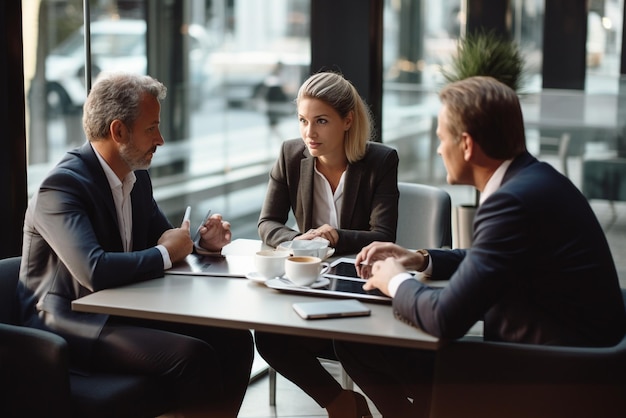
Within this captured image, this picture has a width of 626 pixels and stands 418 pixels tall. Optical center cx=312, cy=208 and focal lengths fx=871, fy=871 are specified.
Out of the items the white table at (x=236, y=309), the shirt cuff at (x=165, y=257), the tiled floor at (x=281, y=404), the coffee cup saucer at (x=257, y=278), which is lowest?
the tiled floor at (x=281, y=404)

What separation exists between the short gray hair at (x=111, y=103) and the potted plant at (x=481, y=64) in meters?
2.64

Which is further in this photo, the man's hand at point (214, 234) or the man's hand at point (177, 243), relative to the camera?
the man's hand at point (214, 234)

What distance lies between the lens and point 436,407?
7.20 ft

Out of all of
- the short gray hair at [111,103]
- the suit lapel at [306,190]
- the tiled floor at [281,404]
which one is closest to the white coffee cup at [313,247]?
the suit lapel at [306,190]

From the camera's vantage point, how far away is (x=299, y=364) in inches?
118

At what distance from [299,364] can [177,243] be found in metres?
0.62

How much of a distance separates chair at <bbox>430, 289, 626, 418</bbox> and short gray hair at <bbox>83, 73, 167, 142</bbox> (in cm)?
129

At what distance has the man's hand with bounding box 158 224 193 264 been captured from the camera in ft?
9.01

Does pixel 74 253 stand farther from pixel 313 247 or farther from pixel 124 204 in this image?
pixel 313 247

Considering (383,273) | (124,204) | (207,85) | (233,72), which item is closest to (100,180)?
(124,204)

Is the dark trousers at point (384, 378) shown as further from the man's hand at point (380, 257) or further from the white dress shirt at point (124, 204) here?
the white dress shirt at point (124, 204)

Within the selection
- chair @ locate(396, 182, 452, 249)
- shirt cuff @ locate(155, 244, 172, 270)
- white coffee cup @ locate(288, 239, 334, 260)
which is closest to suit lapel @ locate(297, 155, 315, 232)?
white coffee cup @ locate(288, 239, 334, 260)

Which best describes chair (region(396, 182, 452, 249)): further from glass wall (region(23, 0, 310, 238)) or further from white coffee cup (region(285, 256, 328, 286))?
glass wall (region(23, 0, 310, 238))

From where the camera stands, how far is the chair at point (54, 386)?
2.34 metres
